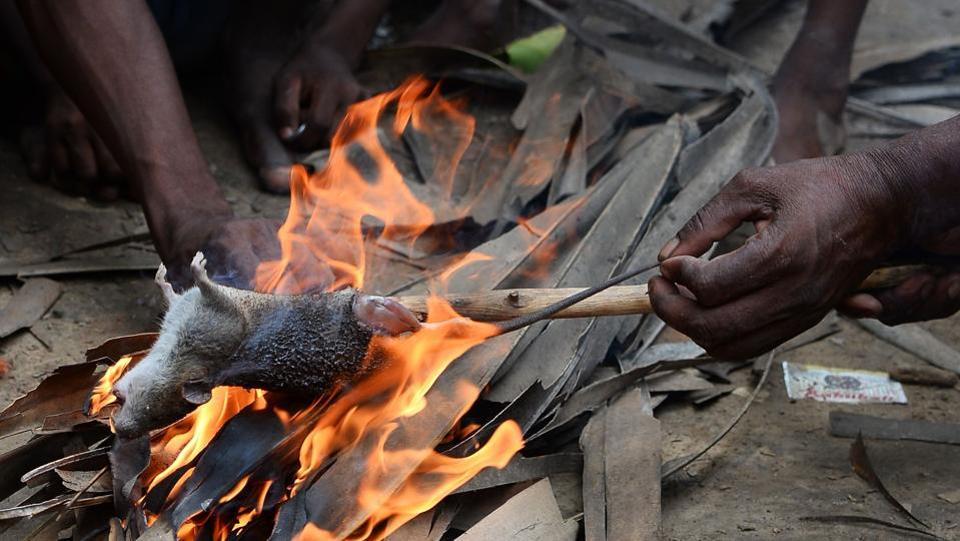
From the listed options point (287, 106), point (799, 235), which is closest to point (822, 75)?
point (287, 106)

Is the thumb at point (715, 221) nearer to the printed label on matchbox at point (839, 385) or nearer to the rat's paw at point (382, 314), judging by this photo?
the rat's paw at point (382, 314)

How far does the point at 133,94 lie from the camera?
2896mm

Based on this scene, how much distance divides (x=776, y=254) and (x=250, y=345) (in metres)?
1.12

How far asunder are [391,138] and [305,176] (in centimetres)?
65

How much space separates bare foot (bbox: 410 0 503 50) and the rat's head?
256 cm

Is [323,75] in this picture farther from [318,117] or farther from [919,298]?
[919,298]

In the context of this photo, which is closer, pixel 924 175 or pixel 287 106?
pixel 924 175

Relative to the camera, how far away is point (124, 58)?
2893 mm

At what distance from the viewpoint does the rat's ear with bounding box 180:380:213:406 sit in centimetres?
217

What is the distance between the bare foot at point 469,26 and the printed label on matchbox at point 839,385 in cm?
210

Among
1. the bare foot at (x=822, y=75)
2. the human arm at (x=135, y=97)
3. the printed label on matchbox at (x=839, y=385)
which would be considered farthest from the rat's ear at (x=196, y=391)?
the bare foot at (x=822, y=75)

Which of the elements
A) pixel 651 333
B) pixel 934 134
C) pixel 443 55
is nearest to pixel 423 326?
pixel 651 333

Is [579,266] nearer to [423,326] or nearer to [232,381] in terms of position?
[423,326]

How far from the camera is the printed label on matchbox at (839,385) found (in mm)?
3072
